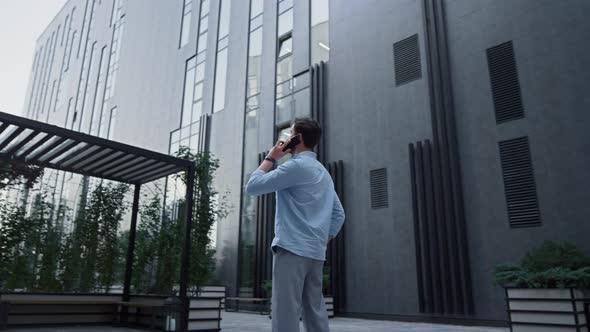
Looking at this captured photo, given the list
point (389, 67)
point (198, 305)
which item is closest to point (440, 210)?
point (389, 67)

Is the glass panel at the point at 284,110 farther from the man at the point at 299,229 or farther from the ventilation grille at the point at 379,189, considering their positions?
the man at the point at 299,229

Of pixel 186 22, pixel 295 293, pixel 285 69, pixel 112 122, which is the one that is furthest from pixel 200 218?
pixel 112 122

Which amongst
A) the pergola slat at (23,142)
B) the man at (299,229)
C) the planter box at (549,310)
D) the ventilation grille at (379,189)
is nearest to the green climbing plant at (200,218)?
the ventilation grille at (379,189)

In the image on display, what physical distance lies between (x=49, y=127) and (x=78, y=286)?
10.6 feet

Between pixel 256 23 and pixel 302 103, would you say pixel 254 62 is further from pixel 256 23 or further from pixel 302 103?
pixel 302 103

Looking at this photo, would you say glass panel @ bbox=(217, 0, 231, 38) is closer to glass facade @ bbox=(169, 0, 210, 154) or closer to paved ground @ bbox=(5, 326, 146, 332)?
glass facade @ bbox=(169, 0, 210, 154)

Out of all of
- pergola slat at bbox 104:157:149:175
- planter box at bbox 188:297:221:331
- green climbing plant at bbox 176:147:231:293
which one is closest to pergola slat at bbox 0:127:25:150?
pergola slat at bbox 104:157:149:175

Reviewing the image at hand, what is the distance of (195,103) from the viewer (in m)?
15.8

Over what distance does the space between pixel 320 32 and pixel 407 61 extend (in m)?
3.03

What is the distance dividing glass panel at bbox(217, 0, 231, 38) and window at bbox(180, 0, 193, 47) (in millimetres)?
2175

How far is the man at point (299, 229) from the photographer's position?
5.28 ft

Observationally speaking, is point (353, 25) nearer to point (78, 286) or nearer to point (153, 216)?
point (153, 216)

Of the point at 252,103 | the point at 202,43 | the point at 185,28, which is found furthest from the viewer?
the point at 185,28

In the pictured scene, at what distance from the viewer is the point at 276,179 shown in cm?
175
